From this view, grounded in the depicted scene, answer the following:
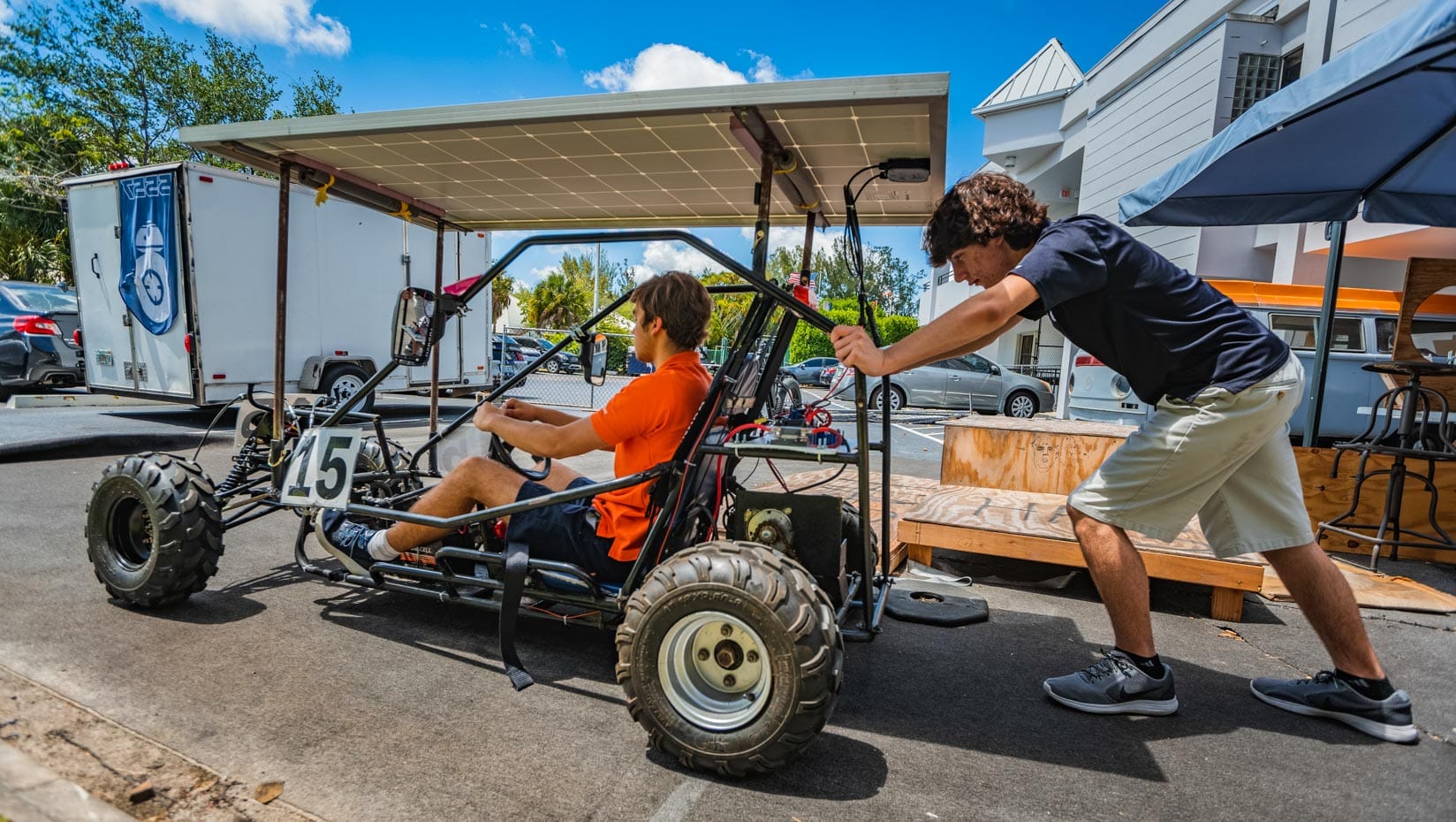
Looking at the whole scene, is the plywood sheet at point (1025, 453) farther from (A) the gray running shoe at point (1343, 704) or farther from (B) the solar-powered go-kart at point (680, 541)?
(A) the gray running shoe at point (1343, 704)

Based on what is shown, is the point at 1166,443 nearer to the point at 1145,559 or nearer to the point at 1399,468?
the point at 1145,559

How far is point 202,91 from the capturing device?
2417cm

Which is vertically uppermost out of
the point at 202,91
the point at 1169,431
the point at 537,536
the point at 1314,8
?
the point at 202,91

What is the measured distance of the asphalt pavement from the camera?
6.84ft

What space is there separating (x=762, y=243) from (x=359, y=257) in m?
8.52

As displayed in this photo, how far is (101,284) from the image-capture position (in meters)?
9.02

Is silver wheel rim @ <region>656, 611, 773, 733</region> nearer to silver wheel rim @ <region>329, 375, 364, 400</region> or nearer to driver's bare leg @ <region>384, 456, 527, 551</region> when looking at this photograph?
driver's bare leg @ <region>384, 456, 527, 551</region>

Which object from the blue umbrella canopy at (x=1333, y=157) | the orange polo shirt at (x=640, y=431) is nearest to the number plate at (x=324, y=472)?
the orange polo shirt at (x=640, y=431)

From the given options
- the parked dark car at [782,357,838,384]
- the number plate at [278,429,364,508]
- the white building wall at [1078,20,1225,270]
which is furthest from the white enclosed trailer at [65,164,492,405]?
the parked dark car at [782,357,838,384]

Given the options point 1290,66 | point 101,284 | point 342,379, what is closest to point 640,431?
point 342,379

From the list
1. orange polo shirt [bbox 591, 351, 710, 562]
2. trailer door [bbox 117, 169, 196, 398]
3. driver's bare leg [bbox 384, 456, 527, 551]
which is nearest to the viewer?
orange polo shirt [bbox 591, 351, 710, 562]

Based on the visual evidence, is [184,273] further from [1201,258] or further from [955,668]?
[1201,258]

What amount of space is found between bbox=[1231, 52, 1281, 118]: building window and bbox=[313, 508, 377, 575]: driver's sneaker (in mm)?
13776

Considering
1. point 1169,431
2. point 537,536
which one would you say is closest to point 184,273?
point 537,536
